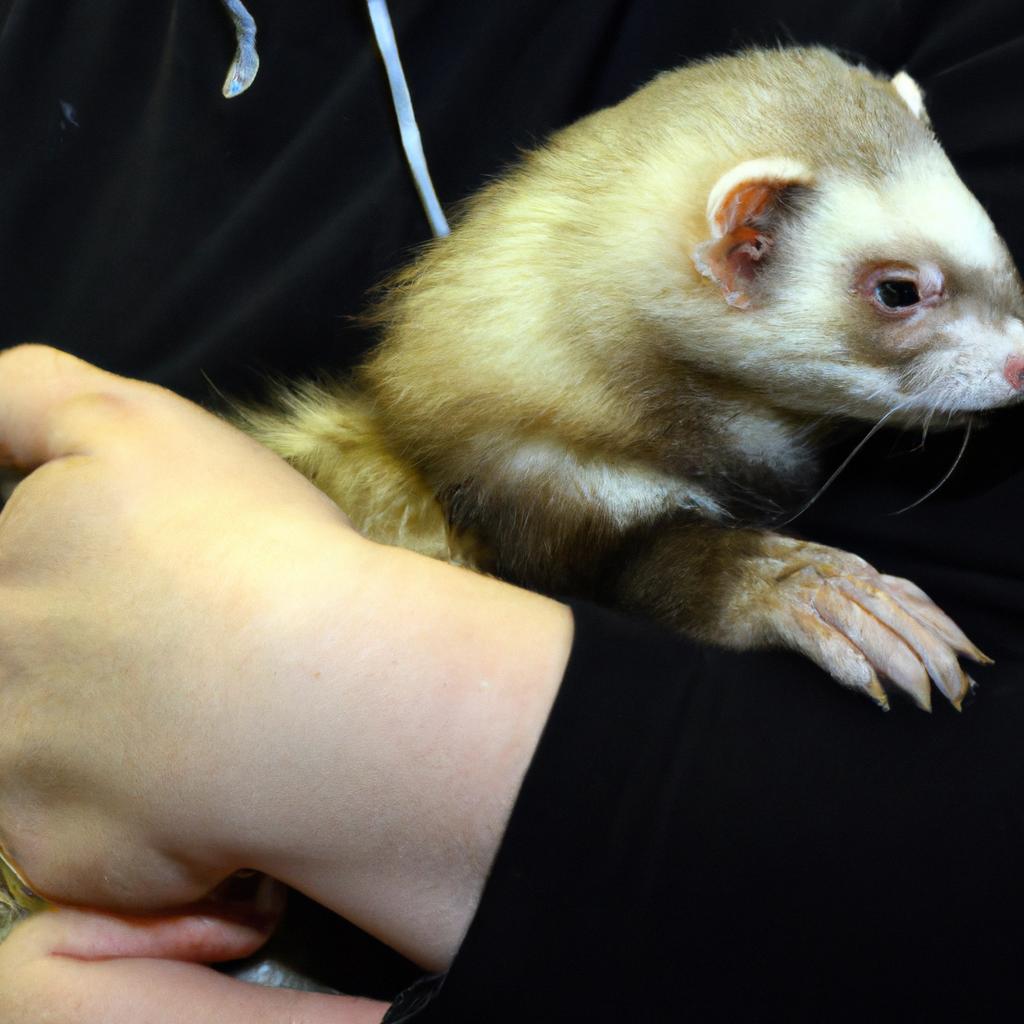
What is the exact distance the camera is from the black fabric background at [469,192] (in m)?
0.58

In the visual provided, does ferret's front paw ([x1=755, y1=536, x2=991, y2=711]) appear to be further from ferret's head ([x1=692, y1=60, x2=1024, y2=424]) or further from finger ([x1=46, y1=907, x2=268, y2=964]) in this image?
finger ([x1=46, y1=907, x2=268, y2=964])

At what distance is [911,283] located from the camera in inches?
30.5

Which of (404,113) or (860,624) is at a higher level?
(404,113)

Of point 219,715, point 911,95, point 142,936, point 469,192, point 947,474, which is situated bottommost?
point 142,936

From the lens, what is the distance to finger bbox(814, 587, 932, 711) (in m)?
0.66

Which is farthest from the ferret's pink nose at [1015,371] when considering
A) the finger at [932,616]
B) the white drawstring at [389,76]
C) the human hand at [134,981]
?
the human hand at [134,981]

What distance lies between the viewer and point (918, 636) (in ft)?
2.25

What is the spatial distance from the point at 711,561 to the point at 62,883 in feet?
1.66

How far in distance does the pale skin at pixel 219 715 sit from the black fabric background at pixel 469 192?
64mm

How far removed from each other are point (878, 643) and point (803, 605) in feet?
0.21

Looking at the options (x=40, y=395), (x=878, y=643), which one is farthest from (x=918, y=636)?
(x=40, y=395)

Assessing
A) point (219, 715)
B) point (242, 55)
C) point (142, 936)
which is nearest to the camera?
point (219, 715)

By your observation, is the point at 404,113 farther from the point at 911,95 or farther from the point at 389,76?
the point at 911,95

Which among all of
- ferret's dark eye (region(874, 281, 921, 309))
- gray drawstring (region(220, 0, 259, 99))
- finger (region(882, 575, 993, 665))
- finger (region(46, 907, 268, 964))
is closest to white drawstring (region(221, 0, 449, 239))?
gray drawstring (region(220, 0, 259, 99))
